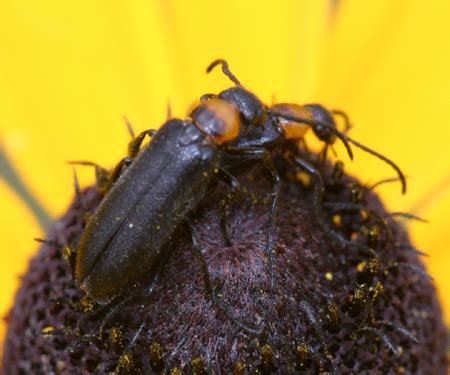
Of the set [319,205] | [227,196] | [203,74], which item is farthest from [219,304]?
[203,74]

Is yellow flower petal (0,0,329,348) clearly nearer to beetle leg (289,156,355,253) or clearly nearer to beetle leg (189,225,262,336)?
beetle leg (289,156,355,253)

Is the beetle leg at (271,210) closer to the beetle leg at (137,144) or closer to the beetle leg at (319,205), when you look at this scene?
the beetle leg at (319,205)

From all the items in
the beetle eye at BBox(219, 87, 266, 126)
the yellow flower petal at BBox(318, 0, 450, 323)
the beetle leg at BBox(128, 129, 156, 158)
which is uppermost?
the beetle eye at BBox(219, 87, 266, 126)

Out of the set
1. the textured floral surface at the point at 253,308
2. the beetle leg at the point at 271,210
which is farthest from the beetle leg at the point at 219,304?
the beetle leg at the point at 271,210

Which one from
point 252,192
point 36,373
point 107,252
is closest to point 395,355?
point 252,192

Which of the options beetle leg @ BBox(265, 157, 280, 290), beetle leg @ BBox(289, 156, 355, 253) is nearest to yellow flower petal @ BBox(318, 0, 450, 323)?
beetle leg @ BBox(289, 156, 355, 253)

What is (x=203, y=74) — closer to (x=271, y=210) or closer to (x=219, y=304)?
(x=271, y=210)

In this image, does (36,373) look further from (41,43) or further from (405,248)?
(41,43)
